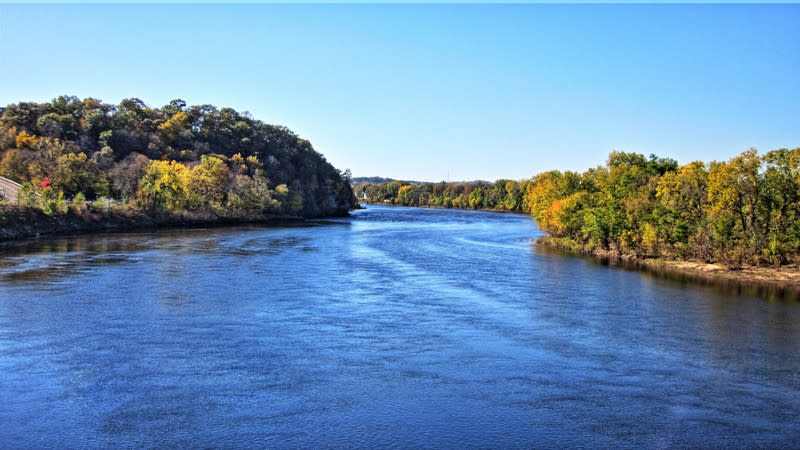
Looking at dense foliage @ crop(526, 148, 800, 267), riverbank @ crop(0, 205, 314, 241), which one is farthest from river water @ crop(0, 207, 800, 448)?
riverbank @ crop(0, 205, 314, 241)

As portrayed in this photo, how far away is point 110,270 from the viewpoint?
29.4 m

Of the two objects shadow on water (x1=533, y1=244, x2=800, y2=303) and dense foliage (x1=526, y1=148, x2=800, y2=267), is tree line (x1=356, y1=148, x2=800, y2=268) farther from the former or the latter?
shadow on water (x1=533, y1=244, x2=800, y2=303)

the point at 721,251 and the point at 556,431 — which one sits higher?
the point at 721,251

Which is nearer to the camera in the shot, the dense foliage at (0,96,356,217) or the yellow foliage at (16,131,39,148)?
the dense foliage at (0,96,356,217)

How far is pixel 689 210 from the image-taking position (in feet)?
119

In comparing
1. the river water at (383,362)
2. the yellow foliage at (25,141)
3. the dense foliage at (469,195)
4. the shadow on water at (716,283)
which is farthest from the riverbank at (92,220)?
Result: the dense foliage at (469,195)

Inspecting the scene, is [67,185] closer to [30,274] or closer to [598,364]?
[30,274]

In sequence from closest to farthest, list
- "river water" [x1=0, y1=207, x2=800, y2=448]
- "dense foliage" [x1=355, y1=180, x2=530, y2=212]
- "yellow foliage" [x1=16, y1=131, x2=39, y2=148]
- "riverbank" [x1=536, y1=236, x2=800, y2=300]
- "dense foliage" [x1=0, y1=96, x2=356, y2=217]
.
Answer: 1. "river water" [x1=0, y1=207, x2=800, y2=448]
2. "riverbank" [x1=536, y1=236, x2=800, y2=300]
3. "dense foliage" [x1=0, y1=96, x2=356, y2=217]
4. "yellow foliage" [x1=16, y1=131, x2=39, y2=148]
5. "dense foliage" [x1=355, y1=180, x2=530, y2=212]

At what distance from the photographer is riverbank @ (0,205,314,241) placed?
149ft

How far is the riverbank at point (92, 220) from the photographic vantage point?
45319 millimetres

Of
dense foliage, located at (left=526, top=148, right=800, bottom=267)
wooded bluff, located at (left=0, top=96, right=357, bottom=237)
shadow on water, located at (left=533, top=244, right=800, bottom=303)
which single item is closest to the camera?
shadow on water, located at (left=533, top=244, right=800, bottom=303)

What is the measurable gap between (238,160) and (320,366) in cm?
8299

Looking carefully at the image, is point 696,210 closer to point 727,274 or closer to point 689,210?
point 689,210

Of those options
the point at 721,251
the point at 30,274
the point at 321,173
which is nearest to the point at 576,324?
the point at 721,251
